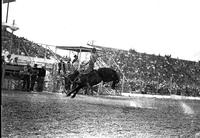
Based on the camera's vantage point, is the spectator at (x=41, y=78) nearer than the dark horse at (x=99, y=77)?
No

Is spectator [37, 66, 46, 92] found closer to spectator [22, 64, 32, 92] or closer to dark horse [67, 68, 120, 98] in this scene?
spectator [22, 64, 32, 92]

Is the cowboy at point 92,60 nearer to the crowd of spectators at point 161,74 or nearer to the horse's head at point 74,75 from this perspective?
the horse's head at point 74,75

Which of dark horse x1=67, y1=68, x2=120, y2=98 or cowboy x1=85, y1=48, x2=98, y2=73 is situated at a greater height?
cowboy x1=85, y1=48, x2=98, y2=73

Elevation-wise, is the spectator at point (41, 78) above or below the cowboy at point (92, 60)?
below

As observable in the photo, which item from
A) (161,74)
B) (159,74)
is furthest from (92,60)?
(161,74)

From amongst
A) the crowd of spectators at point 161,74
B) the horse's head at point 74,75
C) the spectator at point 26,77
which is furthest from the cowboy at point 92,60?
the crowd of spectators at point 161,74

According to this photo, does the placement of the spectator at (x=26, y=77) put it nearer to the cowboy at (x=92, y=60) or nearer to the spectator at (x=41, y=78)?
the spectator at (x=41, y=78)

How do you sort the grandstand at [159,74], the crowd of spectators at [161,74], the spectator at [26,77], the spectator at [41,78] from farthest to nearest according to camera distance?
the crowd of spectators at [161,74] → the grandstand at [159,74] → the spectator at [26,77] → the spectator at [41,78]

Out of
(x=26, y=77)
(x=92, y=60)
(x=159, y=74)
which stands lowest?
→ (x=26, y=77)

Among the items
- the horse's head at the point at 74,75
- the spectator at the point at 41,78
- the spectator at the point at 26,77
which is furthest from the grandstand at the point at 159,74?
the horse's head at the point at 74,75

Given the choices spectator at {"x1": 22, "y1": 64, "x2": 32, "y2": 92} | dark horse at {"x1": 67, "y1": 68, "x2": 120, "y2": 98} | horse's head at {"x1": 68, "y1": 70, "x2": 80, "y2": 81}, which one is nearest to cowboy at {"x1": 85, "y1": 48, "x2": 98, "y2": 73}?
dark horse at {"x1": 67, "y1": 68, "x2": 120, "y2": 98}

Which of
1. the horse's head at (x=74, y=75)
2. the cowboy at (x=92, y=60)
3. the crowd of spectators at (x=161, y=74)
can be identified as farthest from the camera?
the crowd of spectators at (x=161, y=74)

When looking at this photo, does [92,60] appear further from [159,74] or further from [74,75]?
[159,74]

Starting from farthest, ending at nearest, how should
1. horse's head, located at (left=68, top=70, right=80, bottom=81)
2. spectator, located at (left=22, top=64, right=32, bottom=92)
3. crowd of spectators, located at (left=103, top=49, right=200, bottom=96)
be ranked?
crowd of spectators, located at (left=103, top=49, right=200, bottom=96), spectator, located at (left=22, top=64, right=32, bottom=92), horse's head, located at (left=68, top=70, right=80, bottom=81)
